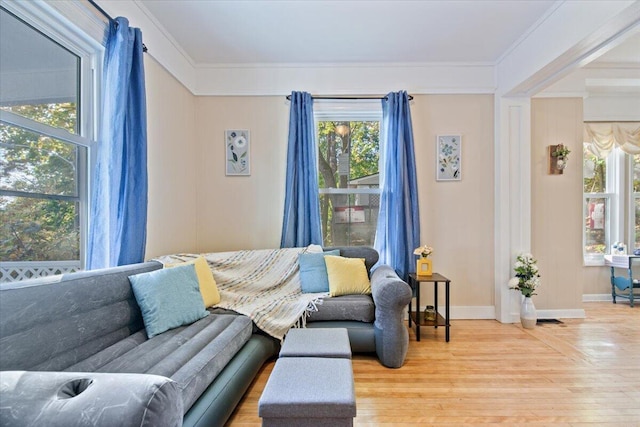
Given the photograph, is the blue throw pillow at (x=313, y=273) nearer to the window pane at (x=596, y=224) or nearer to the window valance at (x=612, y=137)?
the window pane at (x=596, y=224)

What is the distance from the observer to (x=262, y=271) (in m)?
3.09

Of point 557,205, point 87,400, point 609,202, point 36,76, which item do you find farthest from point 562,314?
point 36,76

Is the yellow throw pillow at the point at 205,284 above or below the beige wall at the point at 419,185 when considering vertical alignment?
below

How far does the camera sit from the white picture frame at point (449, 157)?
12.0ft

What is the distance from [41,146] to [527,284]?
13.9 feet

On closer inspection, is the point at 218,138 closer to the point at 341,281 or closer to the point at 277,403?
the point at 341,281

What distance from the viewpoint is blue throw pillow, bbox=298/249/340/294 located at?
9.81 feet

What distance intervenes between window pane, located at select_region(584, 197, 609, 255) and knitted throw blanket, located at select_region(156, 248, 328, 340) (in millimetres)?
4342

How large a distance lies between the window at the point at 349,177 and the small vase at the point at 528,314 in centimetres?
174

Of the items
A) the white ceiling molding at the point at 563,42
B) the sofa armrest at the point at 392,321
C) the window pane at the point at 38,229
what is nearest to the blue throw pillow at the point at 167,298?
the window pane at the point at 38,229

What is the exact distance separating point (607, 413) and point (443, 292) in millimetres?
1799

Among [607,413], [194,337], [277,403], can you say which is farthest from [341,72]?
[607,413]

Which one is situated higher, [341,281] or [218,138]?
[218,138]

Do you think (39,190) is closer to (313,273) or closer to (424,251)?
(313,273)
